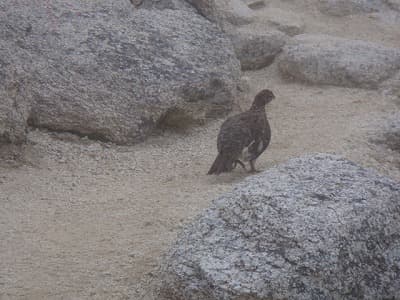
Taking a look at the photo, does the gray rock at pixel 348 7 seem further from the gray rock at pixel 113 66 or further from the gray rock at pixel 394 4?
the gray rock at pixel 113 66

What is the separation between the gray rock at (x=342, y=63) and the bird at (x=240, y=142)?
3.20 meters

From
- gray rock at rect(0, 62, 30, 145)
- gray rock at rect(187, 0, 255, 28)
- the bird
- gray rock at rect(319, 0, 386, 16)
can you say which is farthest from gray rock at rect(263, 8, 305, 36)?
gray rock at rect(0, 62, 30, 145)

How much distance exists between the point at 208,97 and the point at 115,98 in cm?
127

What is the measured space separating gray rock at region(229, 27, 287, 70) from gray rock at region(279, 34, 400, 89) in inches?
11.6

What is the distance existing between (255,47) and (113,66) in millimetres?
3297

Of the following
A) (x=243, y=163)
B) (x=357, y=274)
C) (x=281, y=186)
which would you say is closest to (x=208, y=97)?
(x=243, y=163)

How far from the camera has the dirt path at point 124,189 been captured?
537 cm

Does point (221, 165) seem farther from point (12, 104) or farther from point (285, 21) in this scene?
point (285, 21)

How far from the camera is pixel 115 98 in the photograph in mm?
8570

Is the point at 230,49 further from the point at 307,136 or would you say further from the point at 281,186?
the point at 281,186

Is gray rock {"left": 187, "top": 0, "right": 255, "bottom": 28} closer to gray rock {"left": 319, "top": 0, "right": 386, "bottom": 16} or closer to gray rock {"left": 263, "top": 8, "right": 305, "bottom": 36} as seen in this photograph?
gray rock {"left": 263, "top": 8, "right": 305, "bottom": 36}

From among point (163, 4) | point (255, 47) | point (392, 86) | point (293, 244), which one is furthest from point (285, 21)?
point (293, 244)

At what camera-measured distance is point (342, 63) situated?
10812mm

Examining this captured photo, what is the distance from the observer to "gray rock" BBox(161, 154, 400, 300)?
4324 millimetres
